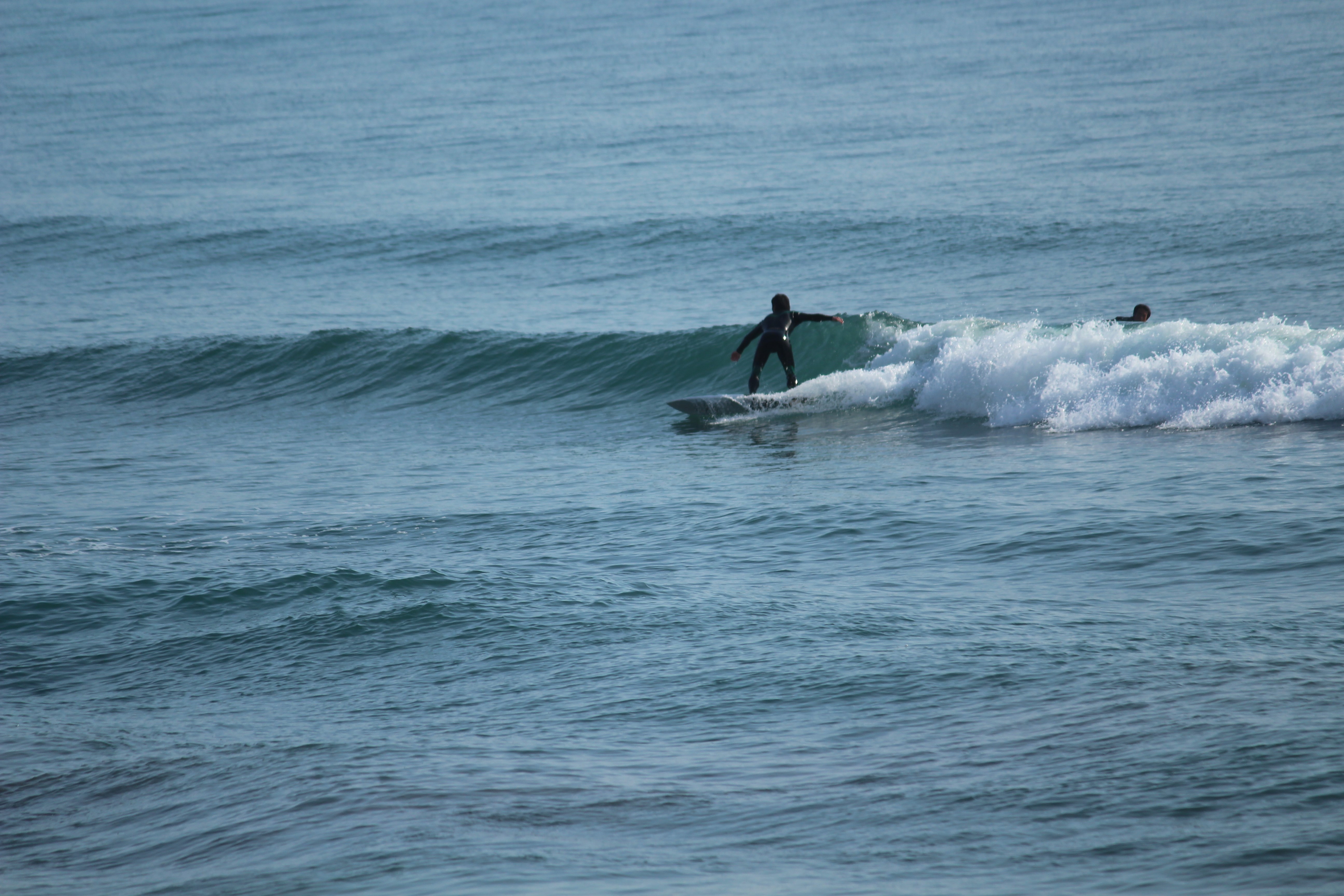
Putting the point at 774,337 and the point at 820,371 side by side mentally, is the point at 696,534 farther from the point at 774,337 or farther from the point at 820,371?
the point at 820,371

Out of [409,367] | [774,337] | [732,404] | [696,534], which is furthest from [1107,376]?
[409,367]

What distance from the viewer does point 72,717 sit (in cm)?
767

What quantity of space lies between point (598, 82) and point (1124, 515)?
50044mm

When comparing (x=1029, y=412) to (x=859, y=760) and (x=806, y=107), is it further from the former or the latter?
(x=806, y=107)

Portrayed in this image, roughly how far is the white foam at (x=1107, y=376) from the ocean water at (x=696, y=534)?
6 centimetres

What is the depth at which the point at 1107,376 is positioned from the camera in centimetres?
1472

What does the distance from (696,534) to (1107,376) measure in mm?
6605

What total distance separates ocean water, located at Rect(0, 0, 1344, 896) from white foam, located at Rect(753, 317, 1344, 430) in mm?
65

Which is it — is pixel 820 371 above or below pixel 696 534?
above

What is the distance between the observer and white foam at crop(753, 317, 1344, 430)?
13469 mm

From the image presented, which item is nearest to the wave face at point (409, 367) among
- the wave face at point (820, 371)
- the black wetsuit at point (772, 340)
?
the wave face at point (820, 371)

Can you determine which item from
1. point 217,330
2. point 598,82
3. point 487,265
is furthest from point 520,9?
point 217,330

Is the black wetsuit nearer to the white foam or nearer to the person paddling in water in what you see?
the person paddling in water

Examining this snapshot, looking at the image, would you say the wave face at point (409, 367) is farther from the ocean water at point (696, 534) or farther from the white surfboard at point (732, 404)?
the white surfboard at point (732, 404)
